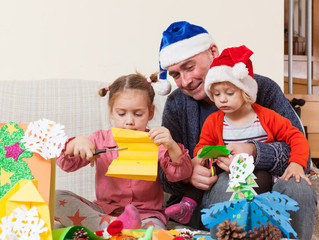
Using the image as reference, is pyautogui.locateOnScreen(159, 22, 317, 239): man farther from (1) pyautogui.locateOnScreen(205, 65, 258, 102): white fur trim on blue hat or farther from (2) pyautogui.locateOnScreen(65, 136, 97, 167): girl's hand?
(2) pyautogui.locateOnScreen(65, 136, 97, 167): girl's hand

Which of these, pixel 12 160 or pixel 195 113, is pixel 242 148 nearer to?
pixel 195 113

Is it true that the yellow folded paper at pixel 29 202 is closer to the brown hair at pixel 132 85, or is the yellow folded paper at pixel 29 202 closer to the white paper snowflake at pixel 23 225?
the white paper snowflake at pixel 23 225

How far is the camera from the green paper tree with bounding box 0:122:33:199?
2.91 ft

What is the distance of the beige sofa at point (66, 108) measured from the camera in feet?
5.66

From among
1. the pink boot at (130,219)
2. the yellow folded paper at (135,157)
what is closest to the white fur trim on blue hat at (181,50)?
the yellow folded paper at (135,157)

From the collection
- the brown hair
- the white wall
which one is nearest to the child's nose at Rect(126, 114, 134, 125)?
the brown hair

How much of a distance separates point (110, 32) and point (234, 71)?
1.09 meters

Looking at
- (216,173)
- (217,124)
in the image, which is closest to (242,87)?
(217,124)

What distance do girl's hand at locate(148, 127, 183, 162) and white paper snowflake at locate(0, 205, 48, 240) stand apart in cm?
43

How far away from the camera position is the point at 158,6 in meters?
2.18

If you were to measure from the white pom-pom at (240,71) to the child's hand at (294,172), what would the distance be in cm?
30

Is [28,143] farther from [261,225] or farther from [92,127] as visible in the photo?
[92,127]

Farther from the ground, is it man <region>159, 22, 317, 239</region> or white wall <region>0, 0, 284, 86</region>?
white wall <region>0, 0, 284, 86</region>

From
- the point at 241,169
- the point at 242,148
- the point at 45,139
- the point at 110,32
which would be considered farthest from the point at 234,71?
the point at 110,32
